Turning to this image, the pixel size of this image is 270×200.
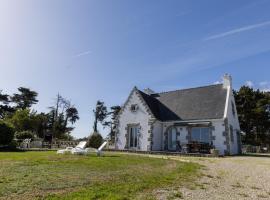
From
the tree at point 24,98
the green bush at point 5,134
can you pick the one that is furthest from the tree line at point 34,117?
the green bush at point 5,134

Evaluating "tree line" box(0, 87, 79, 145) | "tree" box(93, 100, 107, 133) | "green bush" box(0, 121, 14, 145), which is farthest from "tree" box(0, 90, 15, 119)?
"green bush" box(0, 121, 14, 145)

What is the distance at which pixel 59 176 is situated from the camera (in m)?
7.38

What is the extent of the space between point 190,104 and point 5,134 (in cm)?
1743

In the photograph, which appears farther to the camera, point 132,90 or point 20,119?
point 20,119

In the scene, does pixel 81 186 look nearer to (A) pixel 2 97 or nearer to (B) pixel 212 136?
(B) pixel 212 136

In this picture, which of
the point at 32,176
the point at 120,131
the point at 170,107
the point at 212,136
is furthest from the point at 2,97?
the point at 32,176

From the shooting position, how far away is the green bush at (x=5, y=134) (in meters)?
22.1

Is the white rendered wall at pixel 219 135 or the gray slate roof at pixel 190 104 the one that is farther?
the gray slate roof at pixel 190 104

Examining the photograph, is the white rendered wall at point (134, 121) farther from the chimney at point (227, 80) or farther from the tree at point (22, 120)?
the tree at point (22, 120)

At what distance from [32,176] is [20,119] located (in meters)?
37.7

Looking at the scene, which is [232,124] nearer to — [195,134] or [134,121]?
[195,134]

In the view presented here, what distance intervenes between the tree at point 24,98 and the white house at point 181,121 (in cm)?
3916

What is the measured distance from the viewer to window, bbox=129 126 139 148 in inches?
1044

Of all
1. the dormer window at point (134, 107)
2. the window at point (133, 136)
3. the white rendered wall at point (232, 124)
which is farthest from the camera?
the dormer window at point (134, 107)
